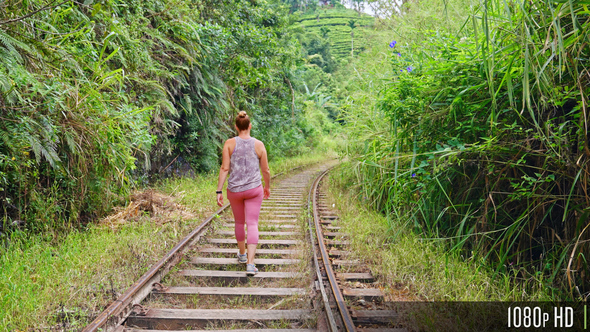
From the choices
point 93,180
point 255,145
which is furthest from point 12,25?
point 255,145

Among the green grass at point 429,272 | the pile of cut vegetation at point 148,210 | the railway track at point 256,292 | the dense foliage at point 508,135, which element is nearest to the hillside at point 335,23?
the pile of cut vegetation at point 148,210

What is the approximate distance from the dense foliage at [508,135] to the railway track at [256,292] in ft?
4.13

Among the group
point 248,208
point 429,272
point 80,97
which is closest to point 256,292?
point 248,208

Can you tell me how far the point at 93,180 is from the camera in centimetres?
577

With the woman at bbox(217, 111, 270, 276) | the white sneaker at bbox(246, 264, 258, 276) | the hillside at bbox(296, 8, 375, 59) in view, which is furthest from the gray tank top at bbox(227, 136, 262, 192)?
the hillside at bbox(296, 8, 375, 59)

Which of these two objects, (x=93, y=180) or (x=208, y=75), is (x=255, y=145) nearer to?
(x=93, y=180)

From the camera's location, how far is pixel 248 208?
4.80 meters

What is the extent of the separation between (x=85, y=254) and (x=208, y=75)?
7.25 metres

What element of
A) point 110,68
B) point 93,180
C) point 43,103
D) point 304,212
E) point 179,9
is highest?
point 179,9

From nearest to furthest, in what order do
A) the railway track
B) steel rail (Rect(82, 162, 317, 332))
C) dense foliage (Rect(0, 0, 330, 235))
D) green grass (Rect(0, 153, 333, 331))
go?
1. steel rail (Rect(82, 162, 317, 332))
2. green grass (Rect(0, 153, 333, 331))
3. the railway track
4. dense foliage (Rect(0, 0, 330, 235))

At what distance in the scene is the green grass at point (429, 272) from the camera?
375cm

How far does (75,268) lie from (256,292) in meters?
2.06

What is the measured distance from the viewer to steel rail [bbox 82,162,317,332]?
3.03 metres

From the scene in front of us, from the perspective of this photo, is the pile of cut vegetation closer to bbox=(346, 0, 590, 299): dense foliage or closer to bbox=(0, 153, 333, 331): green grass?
bbox=(0, 153, 333, 331): green grass
